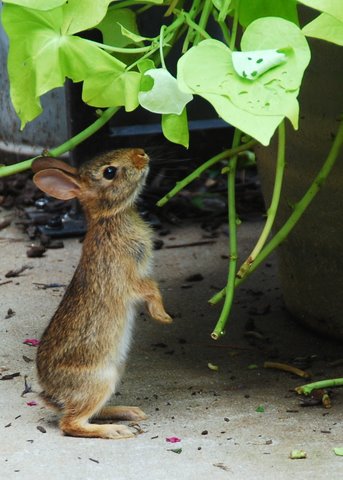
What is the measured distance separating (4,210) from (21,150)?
0.40m

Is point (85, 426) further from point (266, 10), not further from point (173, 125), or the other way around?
point (266, 10)

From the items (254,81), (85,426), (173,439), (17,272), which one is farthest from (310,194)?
(17,272)

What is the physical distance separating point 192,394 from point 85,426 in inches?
17.9

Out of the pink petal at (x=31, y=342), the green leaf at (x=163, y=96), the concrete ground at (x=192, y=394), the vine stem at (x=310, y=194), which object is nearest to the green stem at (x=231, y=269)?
the vine stem at (x=310, y=194)

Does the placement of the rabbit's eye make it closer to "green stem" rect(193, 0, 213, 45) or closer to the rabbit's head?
the rabbit's head

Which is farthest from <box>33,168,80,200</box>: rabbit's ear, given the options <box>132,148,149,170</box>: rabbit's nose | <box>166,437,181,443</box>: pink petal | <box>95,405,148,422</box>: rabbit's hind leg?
<box>166,437,181,443</box>: pink petal

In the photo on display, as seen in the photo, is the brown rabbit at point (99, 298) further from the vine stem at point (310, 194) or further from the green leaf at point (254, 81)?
the green leaf at point (254, 81)

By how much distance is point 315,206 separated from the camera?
3.87 metres

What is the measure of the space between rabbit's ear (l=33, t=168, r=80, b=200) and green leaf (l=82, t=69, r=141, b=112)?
314 mm

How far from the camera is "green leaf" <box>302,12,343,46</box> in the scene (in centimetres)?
288

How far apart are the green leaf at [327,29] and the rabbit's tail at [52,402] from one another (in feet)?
4.24

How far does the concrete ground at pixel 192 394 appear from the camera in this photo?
3119mm

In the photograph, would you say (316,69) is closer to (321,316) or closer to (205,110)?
(321,316)

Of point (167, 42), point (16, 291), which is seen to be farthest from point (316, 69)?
point (16, 291)
